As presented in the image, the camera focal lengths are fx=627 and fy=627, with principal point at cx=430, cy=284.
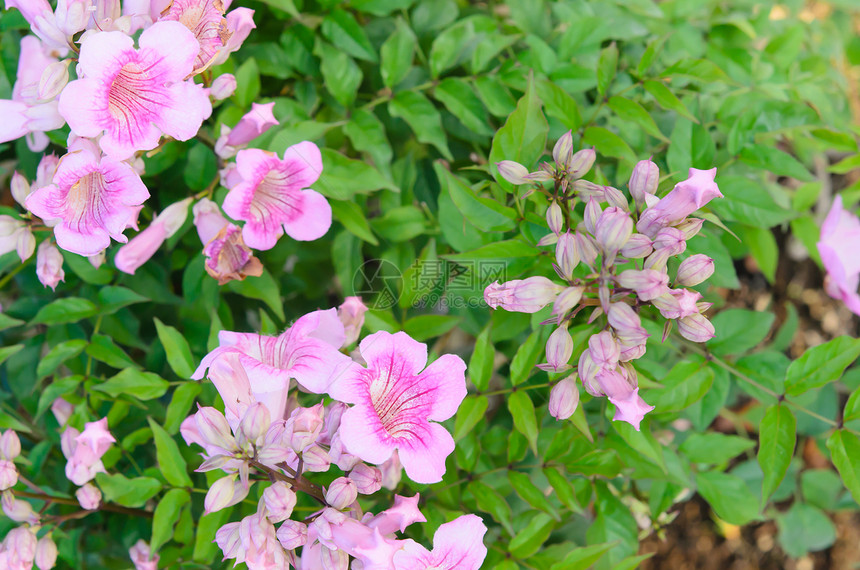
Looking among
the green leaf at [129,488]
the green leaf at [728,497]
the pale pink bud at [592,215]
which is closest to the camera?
the pale pink bud at [592,215]

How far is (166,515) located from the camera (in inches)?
53.8

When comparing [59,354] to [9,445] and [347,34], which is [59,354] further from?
[347,34]

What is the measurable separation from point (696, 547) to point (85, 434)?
252cm

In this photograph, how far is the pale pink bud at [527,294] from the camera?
1095 mm

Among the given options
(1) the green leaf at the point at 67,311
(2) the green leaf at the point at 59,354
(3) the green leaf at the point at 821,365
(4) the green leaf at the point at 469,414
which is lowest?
(2) the green leaf at the point at 59,354

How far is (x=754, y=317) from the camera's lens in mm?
1585

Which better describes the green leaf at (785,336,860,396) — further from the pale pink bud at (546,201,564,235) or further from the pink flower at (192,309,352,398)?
the pink flower at (192,309,352,398)

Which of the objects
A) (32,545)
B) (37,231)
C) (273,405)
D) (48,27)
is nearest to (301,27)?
(48,27)

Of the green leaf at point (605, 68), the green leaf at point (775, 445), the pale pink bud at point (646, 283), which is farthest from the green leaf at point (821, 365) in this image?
the green leaf at point (605, 68)

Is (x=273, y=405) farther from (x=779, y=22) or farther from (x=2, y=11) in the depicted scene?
(x=779, y=22)

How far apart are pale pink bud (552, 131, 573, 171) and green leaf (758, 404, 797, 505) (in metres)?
0.71

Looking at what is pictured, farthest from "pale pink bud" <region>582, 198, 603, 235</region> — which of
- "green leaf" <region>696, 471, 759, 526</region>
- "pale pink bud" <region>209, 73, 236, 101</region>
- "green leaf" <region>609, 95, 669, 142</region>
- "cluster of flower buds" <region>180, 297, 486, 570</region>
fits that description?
"green leaf" <region>696, 471, 759, 526</region>

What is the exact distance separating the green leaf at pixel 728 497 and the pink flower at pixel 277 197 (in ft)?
4.01

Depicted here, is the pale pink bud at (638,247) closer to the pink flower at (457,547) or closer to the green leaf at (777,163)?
the pink flower at (457,547)
